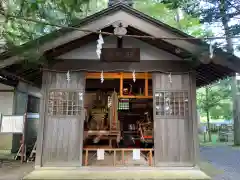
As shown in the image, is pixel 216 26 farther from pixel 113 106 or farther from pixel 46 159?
pixel 46 159

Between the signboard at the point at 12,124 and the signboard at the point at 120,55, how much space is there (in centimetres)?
361

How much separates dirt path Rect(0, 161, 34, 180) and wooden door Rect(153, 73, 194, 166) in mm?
3509

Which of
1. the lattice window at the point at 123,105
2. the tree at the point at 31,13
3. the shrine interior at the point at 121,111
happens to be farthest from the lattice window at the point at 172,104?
the lattice window at the point at 123,105

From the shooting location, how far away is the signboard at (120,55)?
5.65 m

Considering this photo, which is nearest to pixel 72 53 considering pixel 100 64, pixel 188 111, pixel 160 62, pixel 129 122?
pixel 100 64

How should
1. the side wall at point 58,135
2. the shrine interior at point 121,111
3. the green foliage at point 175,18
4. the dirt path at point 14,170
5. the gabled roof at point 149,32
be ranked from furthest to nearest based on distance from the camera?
1. the green foliage at point 175,18
2. the shrine interior at point 121,111
3. the side wall at point 58,135
4. the dirt path at point 14,170
5. the gabled roof at point 149,32

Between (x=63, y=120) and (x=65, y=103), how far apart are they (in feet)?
1.48

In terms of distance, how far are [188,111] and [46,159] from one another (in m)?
3.92

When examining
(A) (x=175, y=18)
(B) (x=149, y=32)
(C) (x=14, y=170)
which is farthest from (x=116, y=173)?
(A) (x=175, y=18)

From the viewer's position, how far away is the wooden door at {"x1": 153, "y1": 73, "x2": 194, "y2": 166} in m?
5.38

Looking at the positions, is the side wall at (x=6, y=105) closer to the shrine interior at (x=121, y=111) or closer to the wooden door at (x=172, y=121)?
the shrine interior at (x=121, y=111)

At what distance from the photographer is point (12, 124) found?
6859mm

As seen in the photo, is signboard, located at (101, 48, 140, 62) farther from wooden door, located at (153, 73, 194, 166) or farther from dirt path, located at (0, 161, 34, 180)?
dirt path, located at (0, 161, 34, 180)

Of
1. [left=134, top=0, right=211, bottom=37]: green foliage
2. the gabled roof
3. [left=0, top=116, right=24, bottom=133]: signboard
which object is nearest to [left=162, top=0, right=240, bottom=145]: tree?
[left=134, top=0, right=211, bottom=37]: green foliage
